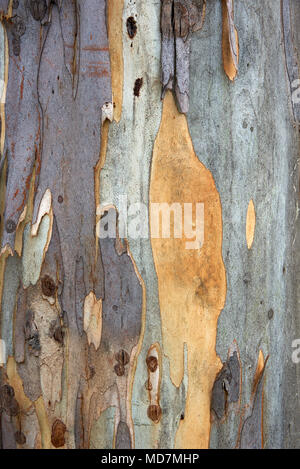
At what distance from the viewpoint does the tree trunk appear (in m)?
1.02

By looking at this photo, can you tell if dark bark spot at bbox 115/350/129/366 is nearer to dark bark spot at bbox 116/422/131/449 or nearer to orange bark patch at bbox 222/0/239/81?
dark bark spot at bbox 116/422/131/449

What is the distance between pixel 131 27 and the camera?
101cm

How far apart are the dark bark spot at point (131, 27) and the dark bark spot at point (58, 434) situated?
84cm

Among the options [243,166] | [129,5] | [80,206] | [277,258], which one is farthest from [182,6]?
[277,258]

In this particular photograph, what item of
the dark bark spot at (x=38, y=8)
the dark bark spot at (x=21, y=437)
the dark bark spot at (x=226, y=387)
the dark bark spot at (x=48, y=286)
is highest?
the dark bark spot at (x=38, y=8)

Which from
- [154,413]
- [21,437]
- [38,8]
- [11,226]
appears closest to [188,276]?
[154,413]

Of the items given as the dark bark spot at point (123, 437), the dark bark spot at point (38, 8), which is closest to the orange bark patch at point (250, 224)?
the dark bark spot at point (123, 437)

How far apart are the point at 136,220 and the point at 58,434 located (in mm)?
502

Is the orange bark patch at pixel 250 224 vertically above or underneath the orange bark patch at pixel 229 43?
underneath

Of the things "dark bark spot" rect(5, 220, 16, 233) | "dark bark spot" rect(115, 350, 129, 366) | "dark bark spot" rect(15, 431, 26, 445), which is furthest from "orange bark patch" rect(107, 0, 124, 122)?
"dark bark spot" rect(15, 431, 26, 445)

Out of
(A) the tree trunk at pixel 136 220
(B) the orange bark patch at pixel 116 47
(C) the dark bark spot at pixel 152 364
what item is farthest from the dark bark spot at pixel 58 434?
(B) the orange bark patch at pixel 116 47

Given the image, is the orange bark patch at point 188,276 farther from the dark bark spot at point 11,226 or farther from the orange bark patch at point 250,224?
the dark bark spot at point 11,226

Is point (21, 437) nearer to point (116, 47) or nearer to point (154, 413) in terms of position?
point (154, 413)

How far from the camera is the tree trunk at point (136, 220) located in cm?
102
